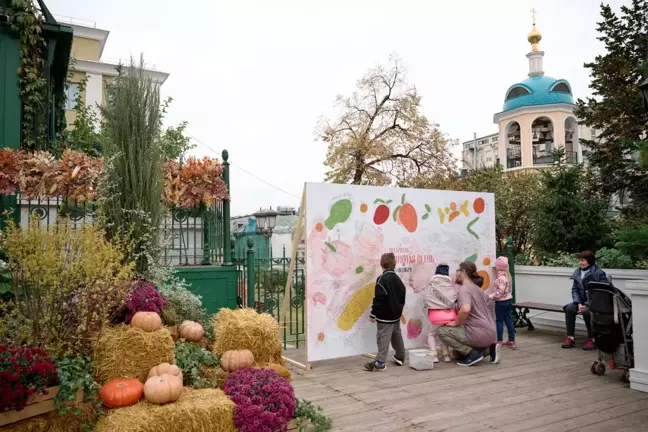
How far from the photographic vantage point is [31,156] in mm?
6016

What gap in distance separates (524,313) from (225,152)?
7.14 meters

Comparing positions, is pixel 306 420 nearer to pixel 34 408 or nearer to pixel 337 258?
pixel 34 408

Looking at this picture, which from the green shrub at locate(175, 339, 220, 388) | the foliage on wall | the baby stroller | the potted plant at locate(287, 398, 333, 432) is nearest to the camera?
the potted plant at locate(287, 398, 333, 432)

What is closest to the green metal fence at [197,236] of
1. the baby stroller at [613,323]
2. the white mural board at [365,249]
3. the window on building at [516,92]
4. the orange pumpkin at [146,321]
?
the white mural board at [365,249]

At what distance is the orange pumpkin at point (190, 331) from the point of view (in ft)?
17.7

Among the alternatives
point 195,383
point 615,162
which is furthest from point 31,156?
point 615,162

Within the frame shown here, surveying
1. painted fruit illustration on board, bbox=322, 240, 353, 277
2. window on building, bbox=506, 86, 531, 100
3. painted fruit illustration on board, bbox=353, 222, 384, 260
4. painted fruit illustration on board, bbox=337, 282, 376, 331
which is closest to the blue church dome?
window on building, bbox=506, 86, 531, 100

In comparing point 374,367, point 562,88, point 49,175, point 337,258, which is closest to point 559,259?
point 374,367

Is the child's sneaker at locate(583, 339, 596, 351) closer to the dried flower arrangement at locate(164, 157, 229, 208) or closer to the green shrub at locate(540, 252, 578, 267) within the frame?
the green shrub at locate(540, 252, 578, 267)

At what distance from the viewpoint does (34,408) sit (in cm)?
371

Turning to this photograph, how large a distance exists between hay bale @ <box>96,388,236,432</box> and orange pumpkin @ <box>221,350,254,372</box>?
837 millimetres

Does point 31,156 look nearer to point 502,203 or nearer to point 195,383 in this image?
point 195,383

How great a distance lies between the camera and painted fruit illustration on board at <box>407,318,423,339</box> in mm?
7992

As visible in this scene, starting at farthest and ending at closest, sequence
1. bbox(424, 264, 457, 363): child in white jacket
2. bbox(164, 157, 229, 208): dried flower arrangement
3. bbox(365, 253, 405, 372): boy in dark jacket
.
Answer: bbox(424, 264, 457, 363): child in white jacket, bbox(365, 253, 405, 372): boy in dark jacket, bbox(164, 157, 229, 208): dried flower arrangement
